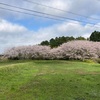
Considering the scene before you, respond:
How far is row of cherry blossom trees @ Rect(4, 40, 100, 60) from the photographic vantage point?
103 feet

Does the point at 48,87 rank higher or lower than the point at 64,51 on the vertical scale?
lower

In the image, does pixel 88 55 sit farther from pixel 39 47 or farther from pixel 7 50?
pixel 7 50

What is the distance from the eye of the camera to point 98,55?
3250cm

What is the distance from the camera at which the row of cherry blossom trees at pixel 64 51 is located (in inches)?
1233

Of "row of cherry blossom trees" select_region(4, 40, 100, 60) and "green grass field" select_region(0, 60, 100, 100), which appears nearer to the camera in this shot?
"green grass field" select_region(0, 60, 100, 100)

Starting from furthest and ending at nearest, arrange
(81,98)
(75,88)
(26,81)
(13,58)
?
1. (13,58)
2. (26,81)
3. (75,88)
4. (81,98)

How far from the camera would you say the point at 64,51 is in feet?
104

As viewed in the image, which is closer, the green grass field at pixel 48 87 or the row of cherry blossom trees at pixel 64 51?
the green grass field at pixel 48 87

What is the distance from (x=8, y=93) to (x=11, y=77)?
3.22 m

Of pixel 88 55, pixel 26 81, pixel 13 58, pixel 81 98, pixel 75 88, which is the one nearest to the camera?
pixel 81 98

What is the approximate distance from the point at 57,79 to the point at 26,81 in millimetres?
1586

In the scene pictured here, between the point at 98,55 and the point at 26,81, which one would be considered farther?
the point at 98,55

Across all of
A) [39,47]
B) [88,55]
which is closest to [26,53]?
[39,47]

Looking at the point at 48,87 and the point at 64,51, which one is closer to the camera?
the point at 48,87
